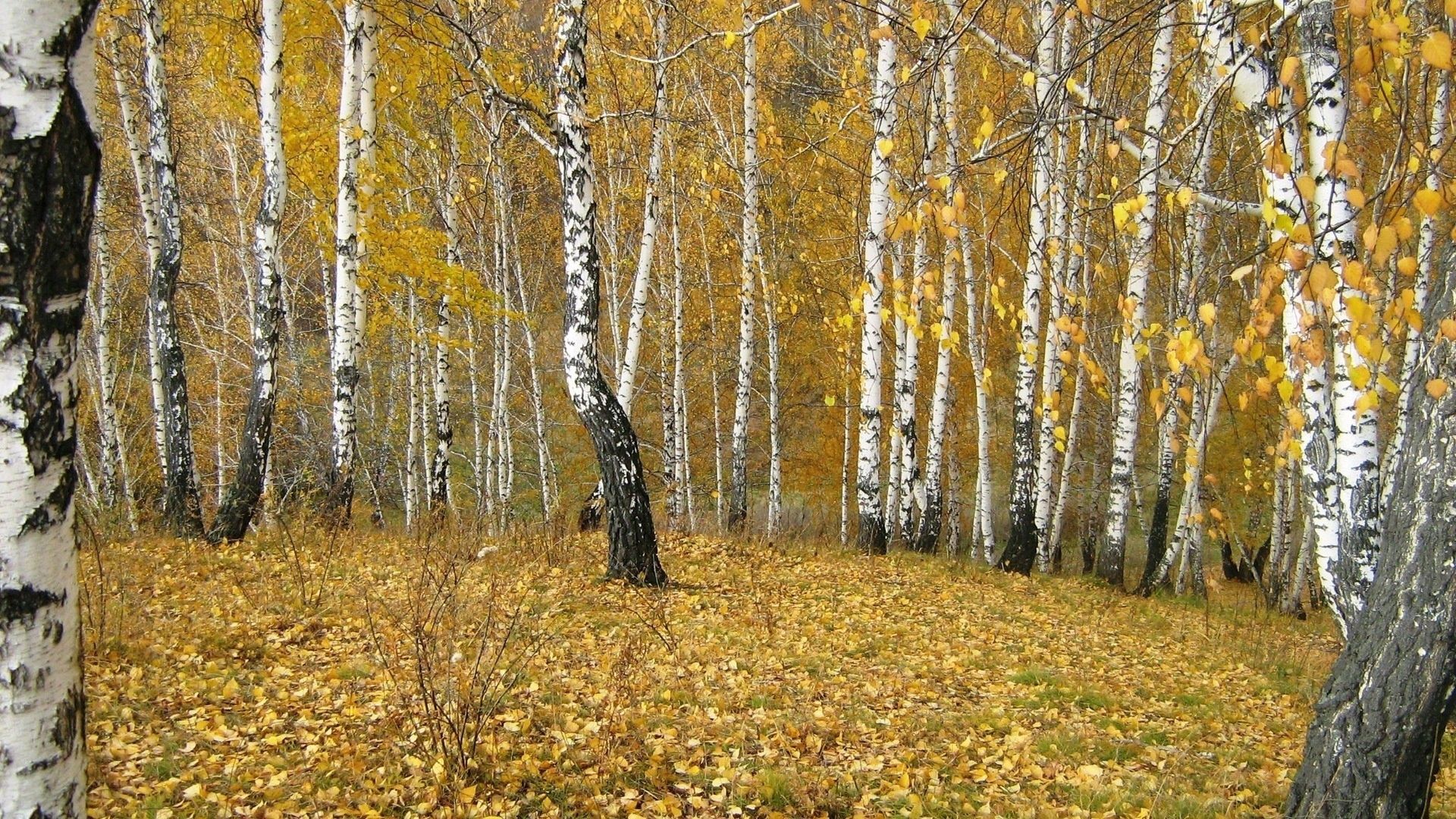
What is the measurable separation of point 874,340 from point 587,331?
3.99 metres

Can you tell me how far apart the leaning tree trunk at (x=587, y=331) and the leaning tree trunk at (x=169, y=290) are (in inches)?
157

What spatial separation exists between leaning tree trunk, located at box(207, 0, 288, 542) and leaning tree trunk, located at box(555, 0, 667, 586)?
2.74m

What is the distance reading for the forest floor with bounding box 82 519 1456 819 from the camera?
3643mm

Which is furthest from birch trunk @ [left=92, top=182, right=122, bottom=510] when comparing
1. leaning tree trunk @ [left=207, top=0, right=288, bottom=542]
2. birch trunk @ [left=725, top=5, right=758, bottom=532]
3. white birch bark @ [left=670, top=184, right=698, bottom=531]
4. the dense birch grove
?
birch trunk @ [left=725, top=5, right=758, bottom=532]

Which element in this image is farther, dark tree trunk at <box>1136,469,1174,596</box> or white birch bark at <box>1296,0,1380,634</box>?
dark tree trunk at <box>1136,469,1174,596</box>

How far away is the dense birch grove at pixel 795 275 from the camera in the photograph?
277 cm

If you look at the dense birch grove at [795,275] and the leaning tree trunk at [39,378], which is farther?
the dense birch grove at [795,275]

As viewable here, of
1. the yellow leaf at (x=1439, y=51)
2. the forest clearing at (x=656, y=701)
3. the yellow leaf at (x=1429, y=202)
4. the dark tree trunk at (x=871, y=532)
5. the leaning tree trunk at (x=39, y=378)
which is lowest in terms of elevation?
the forest clearing at (x=656, y=701)

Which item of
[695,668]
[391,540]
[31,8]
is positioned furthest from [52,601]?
[391,540]

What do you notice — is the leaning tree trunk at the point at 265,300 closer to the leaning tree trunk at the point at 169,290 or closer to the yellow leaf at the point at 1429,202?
the leaning tree trunk at the point at 169,290

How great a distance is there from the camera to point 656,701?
15.6 feet

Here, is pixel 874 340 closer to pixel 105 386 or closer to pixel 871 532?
pixel 871 532

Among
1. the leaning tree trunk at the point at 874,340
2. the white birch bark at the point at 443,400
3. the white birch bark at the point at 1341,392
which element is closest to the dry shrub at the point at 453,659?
the white birch bark at the point at 1341,392

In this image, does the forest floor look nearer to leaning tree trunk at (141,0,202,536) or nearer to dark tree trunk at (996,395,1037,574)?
leaning tree trunk at (141,0,202,536)
